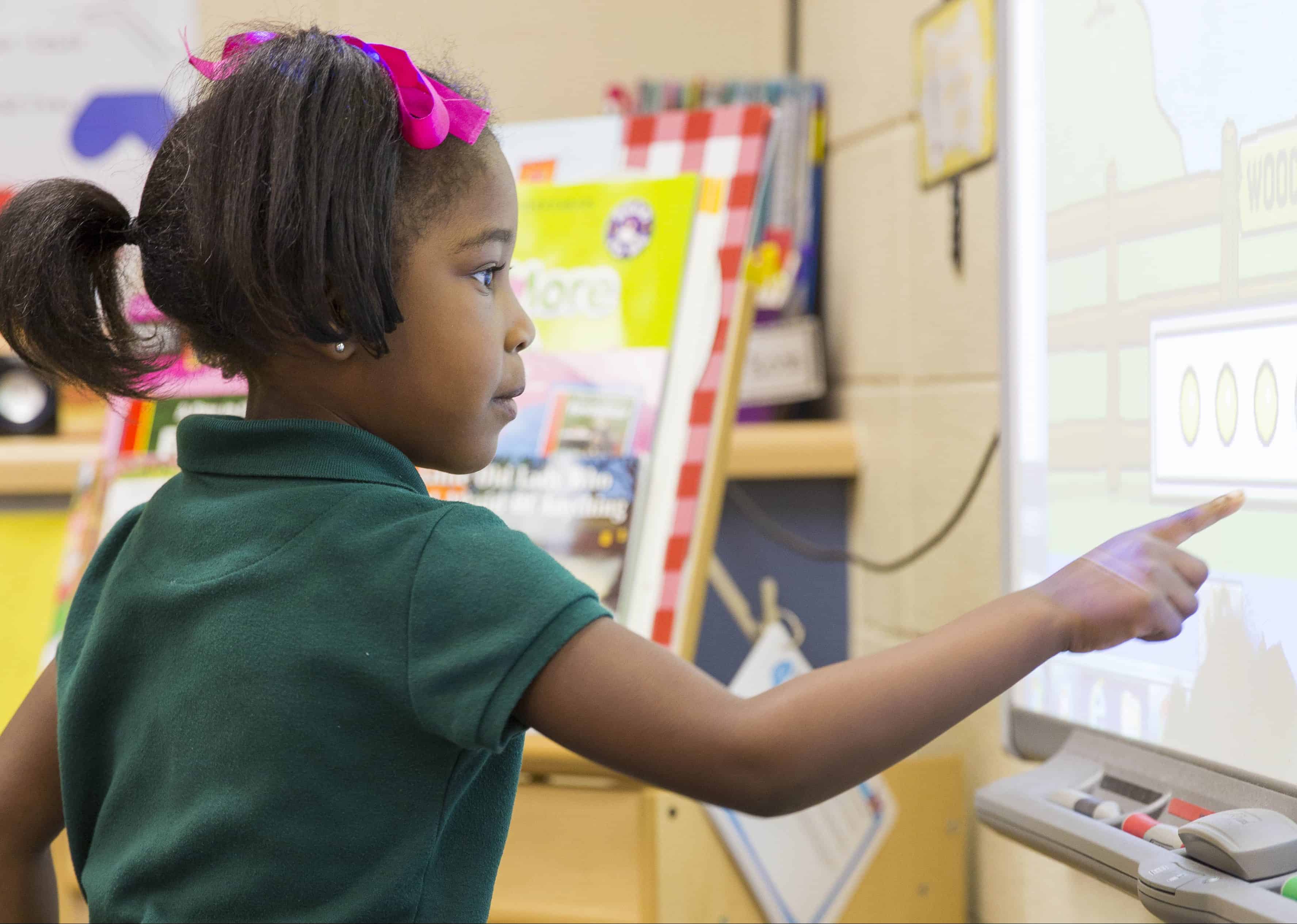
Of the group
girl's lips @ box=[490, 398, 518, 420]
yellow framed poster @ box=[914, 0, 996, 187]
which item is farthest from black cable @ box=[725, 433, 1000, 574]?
girl's lips @ box=[490, 398, 518, 420]

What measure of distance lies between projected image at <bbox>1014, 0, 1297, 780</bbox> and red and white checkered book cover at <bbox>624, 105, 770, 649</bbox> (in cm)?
35

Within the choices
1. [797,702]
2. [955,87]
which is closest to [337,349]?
[797,702]

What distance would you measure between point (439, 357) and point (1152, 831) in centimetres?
51

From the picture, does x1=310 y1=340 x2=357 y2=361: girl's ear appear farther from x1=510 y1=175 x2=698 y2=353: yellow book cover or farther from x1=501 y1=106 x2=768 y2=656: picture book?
x1=510 y1=175 x2=698 y2=353: yellow book cover

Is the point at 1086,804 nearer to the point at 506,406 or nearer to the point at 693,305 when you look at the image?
the point at 506,406

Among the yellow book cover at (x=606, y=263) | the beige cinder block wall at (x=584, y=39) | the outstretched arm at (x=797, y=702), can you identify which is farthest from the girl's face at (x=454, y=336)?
the beige cinder block wall at (x=584, y=39)

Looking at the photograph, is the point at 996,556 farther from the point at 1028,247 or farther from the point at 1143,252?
the point at 1143,252

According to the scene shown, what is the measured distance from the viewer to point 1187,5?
82 centimetres

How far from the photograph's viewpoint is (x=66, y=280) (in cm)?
73

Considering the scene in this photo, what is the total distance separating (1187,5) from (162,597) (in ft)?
2.36

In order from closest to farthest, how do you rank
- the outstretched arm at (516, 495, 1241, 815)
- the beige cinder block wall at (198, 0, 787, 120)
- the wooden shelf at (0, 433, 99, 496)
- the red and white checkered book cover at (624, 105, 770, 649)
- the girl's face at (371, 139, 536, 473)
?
the outstretched arm at (516, 495, 1241, 815)
the girl's face at (371, 139, 536, 473)
the red and white checkered book cover at (624, 105, 770, 649)
the wooden shelf at (0, 433, 99, 496)
the beige cinder block wall at (198, 0, 787, 120)

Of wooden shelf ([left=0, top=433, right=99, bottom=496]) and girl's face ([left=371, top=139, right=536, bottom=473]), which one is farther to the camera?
wooden shelf ([left=0, top=433, right=99, bottom=496])

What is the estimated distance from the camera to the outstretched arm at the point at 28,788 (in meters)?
0.77

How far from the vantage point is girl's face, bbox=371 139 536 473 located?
2.15 ft
